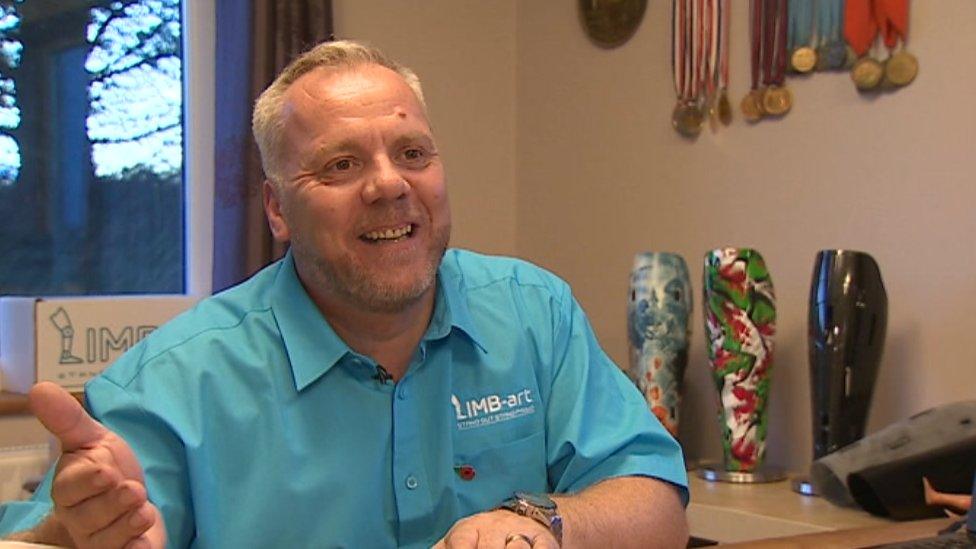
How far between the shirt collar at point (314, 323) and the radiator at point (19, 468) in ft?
4.14

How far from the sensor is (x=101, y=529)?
1148 mm

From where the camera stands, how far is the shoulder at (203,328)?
1476mm

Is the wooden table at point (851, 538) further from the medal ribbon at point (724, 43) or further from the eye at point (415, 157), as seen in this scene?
the medal ribbon at point (724, 43)

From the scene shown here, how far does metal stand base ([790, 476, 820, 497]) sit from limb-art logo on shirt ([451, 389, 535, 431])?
97 cm

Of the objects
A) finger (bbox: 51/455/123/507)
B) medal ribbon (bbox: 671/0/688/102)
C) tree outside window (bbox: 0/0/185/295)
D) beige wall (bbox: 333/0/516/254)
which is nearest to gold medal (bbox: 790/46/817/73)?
medal ribbon (bbox: 671/0/688/102)

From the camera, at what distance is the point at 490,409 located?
159 cm

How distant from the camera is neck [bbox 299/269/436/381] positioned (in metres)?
1.57

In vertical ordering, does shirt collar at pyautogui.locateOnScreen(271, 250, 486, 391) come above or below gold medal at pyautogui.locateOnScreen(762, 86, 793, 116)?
below

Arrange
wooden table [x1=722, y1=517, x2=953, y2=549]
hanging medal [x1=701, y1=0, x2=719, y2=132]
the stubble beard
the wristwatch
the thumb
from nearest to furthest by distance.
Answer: the thumb, the wristwatch, wooden table [x1=722, y1=517, x2=953, y2=549], the stubble beard, hanging medal [x1=701, y1=0, x2=719, y2=132]

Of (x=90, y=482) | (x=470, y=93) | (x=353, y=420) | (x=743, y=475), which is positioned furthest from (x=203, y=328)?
(x=470, y=93)

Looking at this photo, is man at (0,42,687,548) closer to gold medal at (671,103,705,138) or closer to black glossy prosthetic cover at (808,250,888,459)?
black glossy prosthetic cover at (808,250,888,459)

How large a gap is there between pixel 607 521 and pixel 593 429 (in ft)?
0.61

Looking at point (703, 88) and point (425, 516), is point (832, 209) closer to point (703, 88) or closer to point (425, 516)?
point (703, 88)

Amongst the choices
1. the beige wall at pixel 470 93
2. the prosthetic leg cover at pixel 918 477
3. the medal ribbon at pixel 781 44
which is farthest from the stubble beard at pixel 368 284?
the beige wall at pixel 470 93
